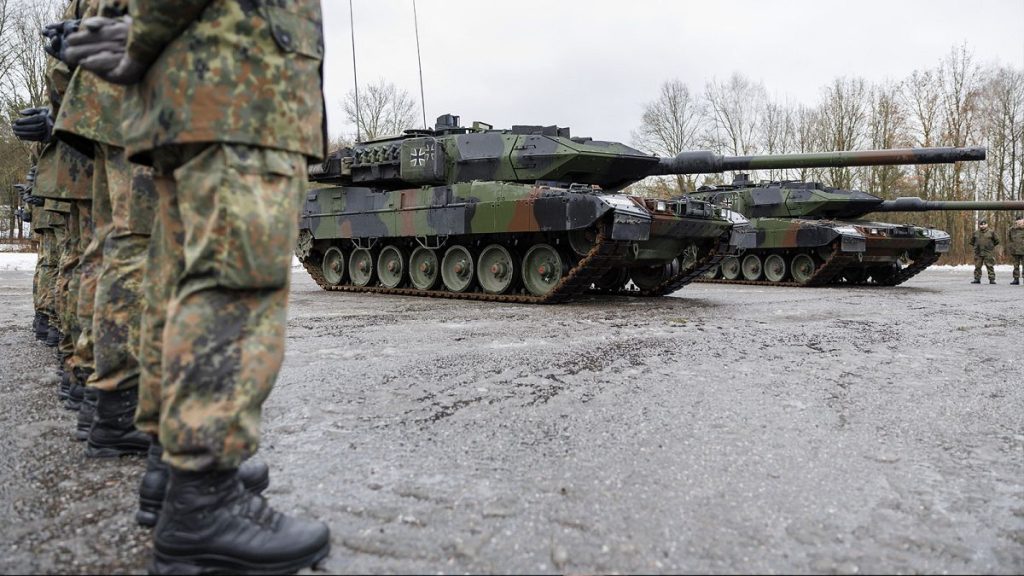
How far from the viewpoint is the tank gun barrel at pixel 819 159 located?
11.1m

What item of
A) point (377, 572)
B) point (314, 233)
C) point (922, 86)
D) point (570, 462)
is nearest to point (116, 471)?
point (377, 572)

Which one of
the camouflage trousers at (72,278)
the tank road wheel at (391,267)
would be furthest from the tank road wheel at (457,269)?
the camouflage trousers at (72,278)

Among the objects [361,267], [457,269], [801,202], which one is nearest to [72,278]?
[457,269]

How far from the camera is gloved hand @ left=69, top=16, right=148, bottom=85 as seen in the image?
73.1 inches

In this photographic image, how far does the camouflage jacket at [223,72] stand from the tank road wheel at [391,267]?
34.3 feet

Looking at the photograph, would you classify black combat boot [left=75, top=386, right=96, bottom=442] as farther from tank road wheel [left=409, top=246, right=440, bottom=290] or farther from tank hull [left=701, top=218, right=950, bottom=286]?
tank hull [left=701, top=218, right=950, bottom=286]

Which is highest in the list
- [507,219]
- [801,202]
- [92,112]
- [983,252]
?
[801,202]

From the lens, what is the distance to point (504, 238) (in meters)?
10.6

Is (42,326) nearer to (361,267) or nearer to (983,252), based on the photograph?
(361,267)

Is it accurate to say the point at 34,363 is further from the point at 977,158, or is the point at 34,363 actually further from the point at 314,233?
the point at 977,158

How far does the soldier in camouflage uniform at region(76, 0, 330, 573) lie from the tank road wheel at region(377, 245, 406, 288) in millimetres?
10488

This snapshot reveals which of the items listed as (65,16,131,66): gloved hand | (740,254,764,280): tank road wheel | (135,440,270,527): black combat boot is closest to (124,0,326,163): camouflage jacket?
(65,16,131,66): gloved hand

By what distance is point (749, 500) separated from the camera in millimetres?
2139

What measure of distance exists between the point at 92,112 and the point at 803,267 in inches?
590
